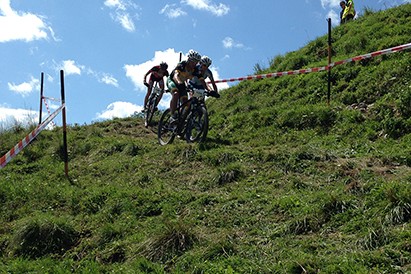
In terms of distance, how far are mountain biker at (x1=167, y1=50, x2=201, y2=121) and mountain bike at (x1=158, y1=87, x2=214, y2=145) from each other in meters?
0.18

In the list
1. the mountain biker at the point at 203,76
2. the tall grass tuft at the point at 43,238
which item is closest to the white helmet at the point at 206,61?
the mountain biker at the point at 203,76

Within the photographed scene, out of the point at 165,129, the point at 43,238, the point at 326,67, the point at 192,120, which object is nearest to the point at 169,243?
the point at 43,238

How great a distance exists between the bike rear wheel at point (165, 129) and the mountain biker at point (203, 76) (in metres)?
1.16

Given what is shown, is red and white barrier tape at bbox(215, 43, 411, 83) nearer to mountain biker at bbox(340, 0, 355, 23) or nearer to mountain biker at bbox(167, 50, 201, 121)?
mountain biker at bbox(167, 50, 201, 121)

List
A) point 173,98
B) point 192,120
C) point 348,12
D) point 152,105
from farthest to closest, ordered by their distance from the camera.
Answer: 1. point 348,12
2. point 152,105
3. point 173,98
4. point 192,120

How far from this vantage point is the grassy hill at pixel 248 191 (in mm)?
4758

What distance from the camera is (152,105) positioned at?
14.2 m

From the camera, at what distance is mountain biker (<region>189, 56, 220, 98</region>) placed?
391 inches

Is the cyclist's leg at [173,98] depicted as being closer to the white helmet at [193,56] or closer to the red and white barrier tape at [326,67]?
the white helmet at [193,56]

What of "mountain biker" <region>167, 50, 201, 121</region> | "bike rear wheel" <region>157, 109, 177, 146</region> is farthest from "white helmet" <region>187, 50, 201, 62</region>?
"bike rear wheel" <region>157, 109, 177, 146</region>

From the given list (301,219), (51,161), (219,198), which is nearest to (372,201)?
(301,219)

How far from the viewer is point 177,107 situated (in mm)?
10344

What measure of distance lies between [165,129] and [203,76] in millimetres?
1581

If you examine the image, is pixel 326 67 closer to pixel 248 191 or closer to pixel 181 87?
pixel 181 87
